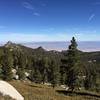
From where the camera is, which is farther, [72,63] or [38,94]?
[72,63]

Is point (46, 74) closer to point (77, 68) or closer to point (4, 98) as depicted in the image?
point (77, 68)

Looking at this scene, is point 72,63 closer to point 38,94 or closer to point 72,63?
point 72,63

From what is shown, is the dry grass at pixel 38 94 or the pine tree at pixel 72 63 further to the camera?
the pine tree at pixel 72 63

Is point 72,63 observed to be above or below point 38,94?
above

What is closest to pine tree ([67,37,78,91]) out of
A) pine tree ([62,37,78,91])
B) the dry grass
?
pine tree ([62,37,78,91])

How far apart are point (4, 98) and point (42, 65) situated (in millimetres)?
131856

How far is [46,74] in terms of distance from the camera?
132 meters

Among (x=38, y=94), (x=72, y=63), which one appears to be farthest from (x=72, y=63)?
(x=38, y=94)

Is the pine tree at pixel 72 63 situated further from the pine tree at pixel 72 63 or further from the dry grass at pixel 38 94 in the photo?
the dry grass at pixel 38 94

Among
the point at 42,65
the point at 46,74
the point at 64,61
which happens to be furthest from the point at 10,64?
the point at 42,65

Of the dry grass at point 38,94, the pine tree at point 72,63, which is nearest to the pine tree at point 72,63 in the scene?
the pine tree at point 72,63

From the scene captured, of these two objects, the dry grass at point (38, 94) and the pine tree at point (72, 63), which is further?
the pine tree at point (72, 63)

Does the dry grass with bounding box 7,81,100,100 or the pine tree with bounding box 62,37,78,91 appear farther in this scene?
the pine tree with bounding box 62,37,78,91

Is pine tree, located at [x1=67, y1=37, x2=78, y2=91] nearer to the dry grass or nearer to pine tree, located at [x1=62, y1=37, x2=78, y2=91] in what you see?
pine tree, located at [x1=62, y1=37, x2=78, y2=91]
